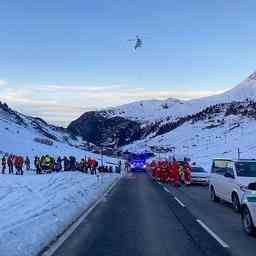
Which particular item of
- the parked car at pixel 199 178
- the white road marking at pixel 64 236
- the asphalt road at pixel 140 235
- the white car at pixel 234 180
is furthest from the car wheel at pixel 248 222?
the parked car at pixel 199 178

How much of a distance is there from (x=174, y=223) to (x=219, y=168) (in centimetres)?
804

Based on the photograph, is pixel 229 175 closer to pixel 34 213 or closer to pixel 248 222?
pixel 248 222

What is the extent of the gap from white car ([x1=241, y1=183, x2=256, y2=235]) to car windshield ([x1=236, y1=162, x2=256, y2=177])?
531 centimetres

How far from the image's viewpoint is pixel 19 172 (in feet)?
137

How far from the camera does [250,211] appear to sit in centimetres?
1280

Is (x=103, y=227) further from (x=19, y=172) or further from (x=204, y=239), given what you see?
(x=19, y=172)

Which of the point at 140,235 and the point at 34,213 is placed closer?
the point at 140,235

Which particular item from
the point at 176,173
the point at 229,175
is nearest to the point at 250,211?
the point at 229,175

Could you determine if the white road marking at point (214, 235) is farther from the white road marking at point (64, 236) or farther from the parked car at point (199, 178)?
the parked car at point (199, 178)

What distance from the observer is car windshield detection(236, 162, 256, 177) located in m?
18.7

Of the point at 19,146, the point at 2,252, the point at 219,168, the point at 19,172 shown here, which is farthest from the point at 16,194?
the point at 19,146

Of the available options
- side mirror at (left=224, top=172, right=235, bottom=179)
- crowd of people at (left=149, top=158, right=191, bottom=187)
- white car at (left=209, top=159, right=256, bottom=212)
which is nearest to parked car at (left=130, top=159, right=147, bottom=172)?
crowd of people at (left=149, top=158, right=191, bottom=187)

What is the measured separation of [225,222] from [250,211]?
8.03 ft

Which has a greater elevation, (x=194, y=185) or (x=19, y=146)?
(x=19, y=146)
